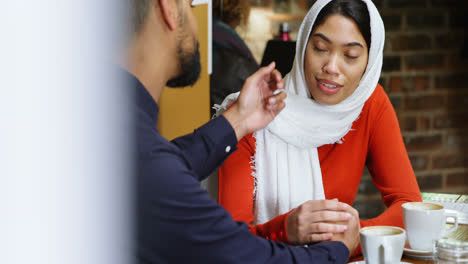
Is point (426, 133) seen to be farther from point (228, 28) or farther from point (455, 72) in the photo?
point (228, 28)

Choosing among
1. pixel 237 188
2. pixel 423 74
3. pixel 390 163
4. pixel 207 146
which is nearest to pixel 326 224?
pixel 207 146

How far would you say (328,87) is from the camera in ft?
4.22

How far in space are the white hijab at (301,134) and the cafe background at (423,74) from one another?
4.23 ft

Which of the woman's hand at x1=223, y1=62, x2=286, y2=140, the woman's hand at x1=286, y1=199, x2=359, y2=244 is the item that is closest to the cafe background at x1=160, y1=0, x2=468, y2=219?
the woman's hand at x1=223, y1=62, x2=286, y2=140

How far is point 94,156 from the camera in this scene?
229mm

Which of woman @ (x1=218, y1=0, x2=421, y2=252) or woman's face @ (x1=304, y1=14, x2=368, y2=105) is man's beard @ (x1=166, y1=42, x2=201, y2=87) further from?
A: woman's face @ (x1=304, y1=14, x2=368, y2=105)

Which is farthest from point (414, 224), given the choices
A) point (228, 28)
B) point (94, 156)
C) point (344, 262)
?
point (228, 28)

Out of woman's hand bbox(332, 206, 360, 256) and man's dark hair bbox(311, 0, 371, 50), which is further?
man's dark hair bbox(311, 0, 371, 50)

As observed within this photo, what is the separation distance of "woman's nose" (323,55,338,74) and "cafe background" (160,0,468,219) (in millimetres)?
1375

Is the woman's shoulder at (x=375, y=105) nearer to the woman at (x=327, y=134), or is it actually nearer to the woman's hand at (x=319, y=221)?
the woman at (x=327, y=134)

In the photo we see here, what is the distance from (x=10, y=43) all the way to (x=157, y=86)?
19.0 inches

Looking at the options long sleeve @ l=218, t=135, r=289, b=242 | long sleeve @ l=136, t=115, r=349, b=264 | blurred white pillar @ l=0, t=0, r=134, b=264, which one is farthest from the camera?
long sleeve @ l=218, t=135, r=289, b=242

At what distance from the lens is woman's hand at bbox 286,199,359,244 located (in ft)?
2.67

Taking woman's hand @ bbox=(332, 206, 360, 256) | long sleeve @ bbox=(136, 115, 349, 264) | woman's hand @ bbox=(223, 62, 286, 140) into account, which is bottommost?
woman's hand @ bbox=(332, 206, 360, 256)
